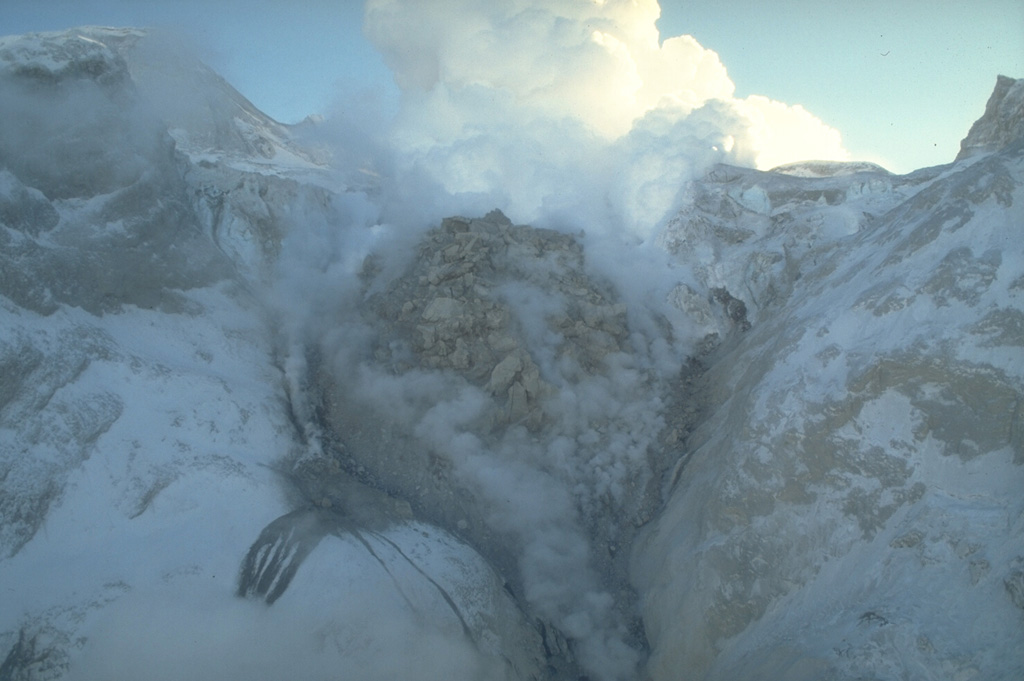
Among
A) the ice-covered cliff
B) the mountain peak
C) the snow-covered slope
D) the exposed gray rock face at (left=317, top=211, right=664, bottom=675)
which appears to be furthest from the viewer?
the mountain peak

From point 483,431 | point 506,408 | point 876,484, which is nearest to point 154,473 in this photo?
point 483,431

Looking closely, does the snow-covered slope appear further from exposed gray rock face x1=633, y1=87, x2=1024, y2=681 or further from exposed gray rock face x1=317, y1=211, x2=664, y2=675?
exposed gray rock face x1=633, y1=87, x2=1024, y2=681

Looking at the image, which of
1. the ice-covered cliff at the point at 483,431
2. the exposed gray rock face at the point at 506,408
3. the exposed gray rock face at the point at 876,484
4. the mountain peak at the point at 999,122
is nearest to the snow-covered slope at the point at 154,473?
the ice-covered cliff at the point at 483,431

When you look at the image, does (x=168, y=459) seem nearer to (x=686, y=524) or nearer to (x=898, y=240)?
(x=686, y=524)

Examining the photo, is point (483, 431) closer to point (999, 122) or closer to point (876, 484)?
point (876, 484)

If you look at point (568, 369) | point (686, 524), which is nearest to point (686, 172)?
point (568, 369)

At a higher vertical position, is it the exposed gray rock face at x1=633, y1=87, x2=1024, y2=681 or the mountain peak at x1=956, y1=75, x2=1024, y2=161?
the mountain peak at x1=956, y1=75, x2=1024, y2=161

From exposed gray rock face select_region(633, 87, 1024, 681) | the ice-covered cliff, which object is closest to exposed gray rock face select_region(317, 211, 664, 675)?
the ice-covered cliff
